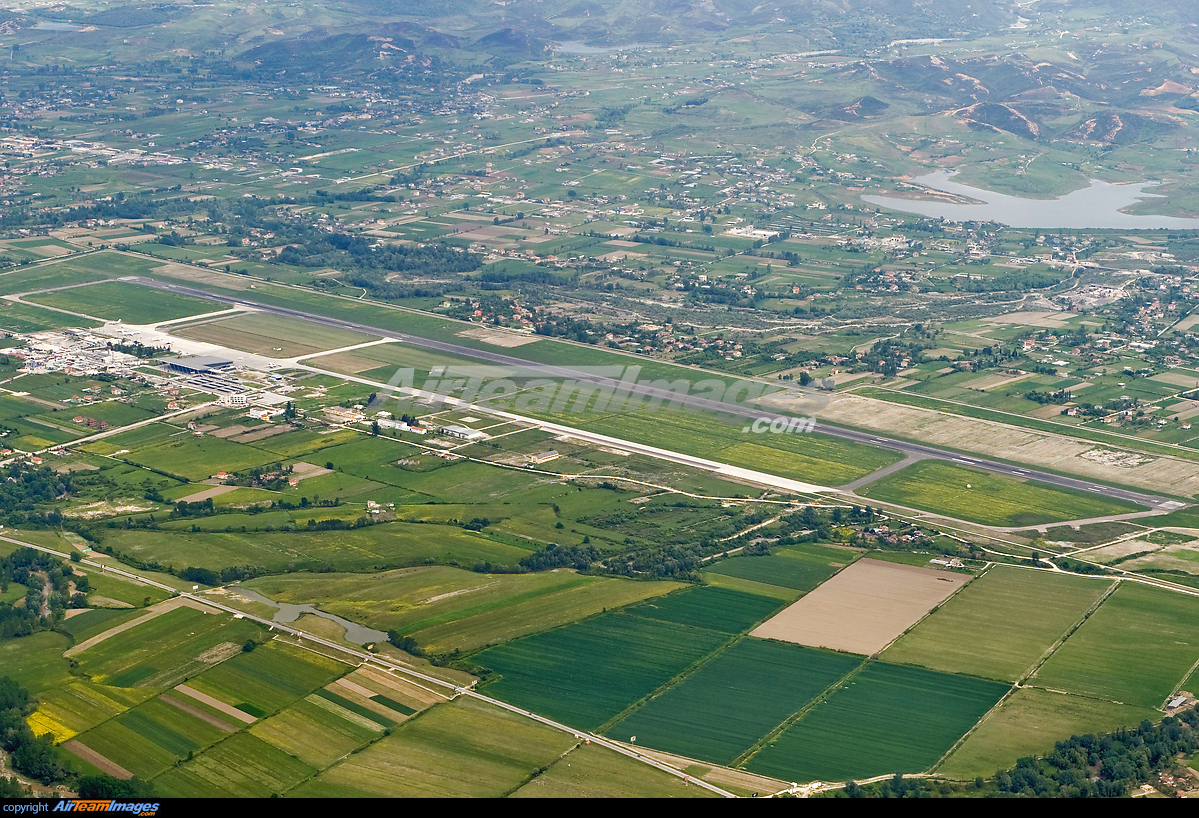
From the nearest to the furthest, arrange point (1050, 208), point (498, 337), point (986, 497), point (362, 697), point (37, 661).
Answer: point (362, 697) < point (37, 661) < point (986, 497) < point (498, 337) < point (1050, 208)

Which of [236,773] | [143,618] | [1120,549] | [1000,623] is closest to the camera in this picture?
[236,773]

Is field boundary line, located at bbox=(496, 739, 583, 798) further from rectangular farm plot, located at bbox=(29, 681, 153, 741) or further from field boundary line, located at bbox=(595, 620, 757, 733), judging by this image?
rectangular farm plot, located at bbox=(29, 681, 153, 741)

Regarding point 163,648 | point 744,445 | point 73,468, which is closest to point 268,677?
point 163,648

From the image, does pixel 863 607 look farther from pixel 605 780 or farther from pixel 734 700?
pixel 605 780

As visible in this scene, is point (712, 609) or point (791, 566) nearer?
point (712, 609)

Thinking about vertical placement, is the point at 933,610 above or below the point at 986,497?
above

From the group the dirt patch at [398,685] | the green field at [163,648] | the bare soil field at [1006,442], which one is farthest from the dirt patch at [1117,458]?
the green field at [163,648]

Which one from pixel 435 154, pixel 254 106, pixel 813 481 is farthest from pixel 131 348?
pixel 254 106

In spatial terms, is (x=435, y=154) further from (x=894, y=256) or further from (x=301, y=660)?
(x=301, y=660)
